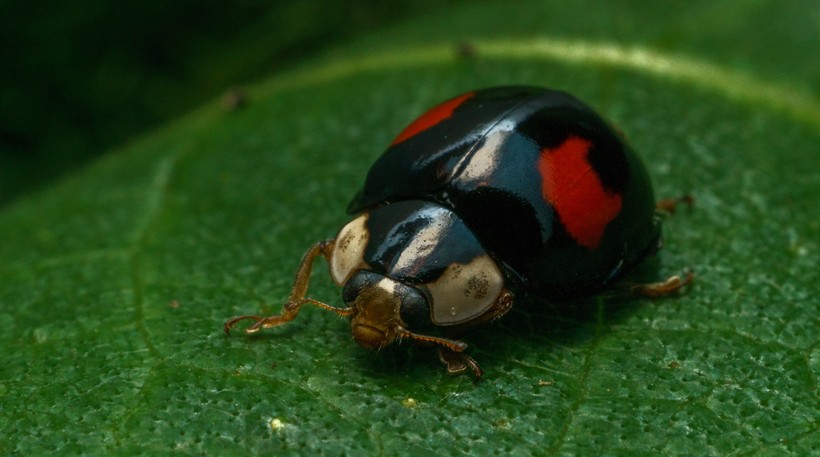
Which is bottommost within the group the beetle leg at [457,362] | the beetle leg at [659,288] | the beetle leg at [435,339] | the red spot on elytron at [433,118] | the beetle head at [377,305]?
the beetle leg at [659,288]

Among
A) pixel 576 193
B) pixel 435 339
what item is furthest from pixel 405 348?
pixel 576 193

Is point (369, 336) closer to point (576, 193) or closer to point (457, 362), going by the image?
point (457, 362)

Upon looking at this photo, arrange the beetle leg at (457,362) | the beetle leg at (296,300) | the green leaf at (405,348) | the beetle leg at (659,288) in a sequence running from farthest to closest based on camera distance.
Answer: the beetle leg at (659,288) < the beetle leg at (296,300) < the beetle leg at (457,362) < the green leaf at (405,348)

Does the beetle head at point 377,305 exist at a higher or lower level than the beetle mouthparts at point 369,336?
higher

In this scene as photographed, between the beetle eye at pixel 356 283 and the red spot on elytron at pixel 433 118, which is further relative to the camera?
the red spot on elytron at pixel 433 118

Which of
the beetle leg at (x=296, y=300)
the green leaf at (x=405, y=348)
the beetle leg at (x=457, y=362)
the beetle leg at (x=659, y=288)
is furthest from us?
the beetle leg at (x=659, y=288)

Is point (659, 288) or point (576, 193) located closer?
point (576, 193)

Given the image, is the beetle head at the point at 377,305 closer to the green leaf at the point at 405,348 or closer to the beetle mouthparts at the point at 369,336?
the beetle mouthparts at the point at 369,336

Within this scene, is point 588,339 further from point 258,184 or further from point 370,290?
point 258,184

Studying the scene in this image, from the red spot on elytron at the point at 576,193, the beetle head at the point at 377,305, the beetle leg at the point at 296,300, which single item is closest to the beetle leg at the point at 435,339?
the beetle head at the point at 377,305
